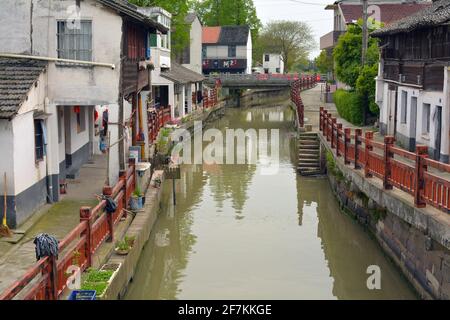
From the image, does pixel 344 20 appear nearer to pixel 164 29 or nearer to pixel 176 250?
pixel 164 29

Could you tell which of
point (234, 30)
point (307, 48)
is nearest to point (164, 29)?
point (234, 30)

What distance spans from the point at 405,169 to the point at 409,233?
1.37 m

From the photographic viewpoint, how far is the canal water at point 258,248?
1382 cm

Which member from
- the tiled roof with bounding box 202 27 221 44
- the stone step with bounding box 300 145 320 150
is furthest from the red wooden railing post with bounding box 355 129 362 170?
the tiled roof with bounding box 202 27 221 44

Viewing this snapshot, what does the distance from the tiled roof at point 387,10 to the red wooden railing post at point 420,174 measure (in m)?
36.7

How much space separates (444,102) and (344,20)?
3147cm

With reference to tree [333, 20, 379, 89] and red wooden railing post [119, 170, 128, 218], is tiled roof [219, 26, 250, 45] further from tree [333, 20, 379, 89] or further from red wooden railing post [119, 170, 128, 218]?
red wooden railing post [119, 170, 128, 218]

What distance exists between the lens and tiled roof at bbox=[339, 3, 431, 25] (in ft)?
154

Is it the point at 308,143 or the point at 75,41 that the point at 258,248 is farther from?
the point at 308,143

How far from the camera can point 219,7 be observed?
83.5 meters

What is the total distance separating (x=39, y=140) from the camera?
53.9 ft

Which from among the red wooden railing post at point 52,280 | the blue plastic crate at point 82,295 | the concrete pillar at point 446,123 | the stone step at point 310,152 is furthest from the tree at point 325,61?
the red wooden railing post at point 52,280

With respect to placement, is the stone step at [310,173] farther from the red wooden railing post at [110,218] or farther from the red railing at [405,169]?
the red wooden railing post at [110,218]

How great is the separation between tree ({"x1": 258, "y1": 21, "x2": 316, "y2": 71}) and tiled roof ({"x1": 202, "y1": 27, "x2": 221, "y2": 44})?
16.3 meters
